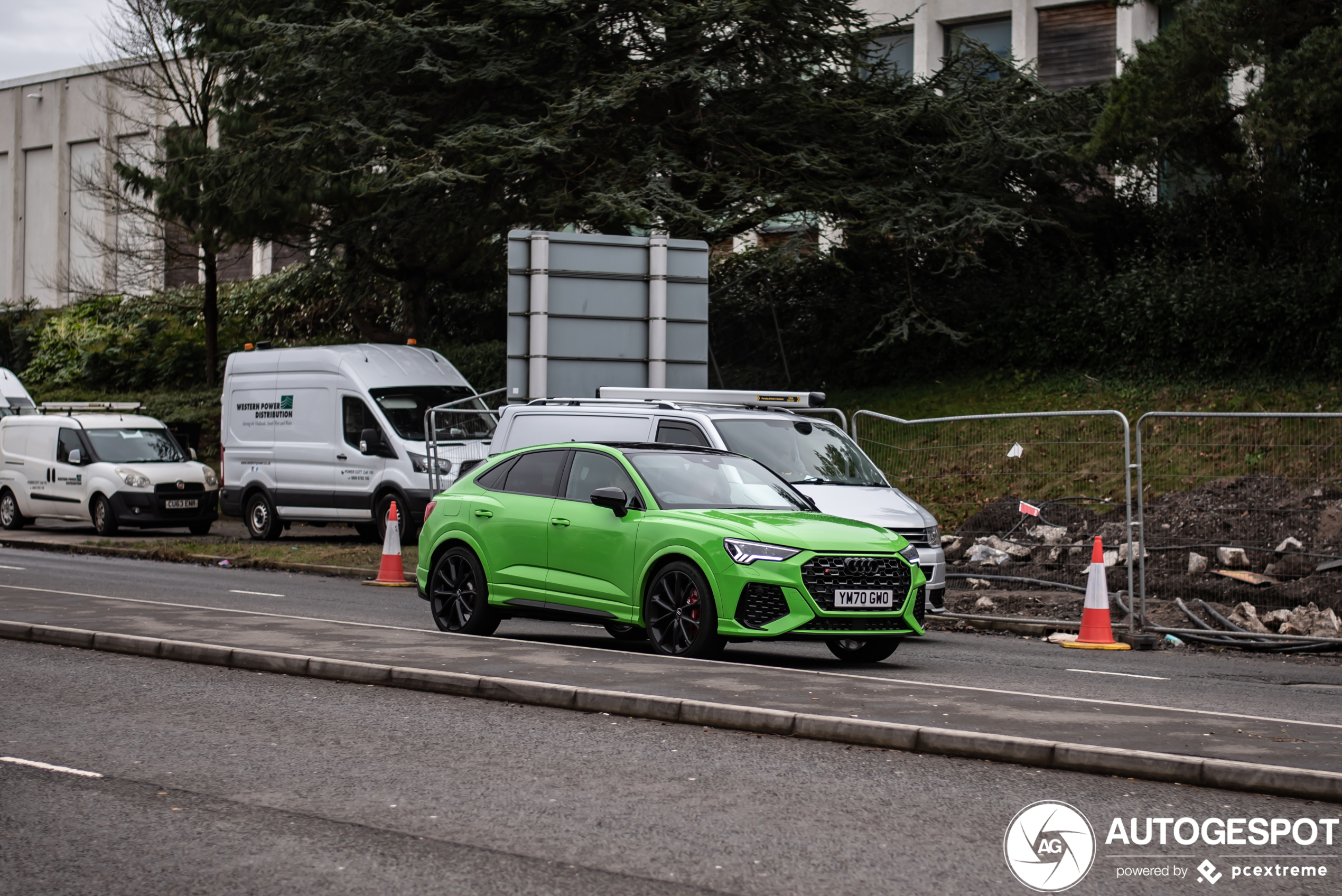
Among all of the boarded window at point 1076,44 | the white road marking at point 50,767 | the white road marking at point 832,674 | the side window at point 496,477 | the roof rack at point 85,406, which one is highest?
the boarded window at point 1076,44

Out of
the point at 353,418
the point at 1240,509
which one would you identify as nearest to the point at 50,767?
the point at 1240,509

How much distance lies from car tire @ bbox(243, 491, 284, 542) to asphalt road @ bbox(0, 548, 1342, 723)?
5.64m

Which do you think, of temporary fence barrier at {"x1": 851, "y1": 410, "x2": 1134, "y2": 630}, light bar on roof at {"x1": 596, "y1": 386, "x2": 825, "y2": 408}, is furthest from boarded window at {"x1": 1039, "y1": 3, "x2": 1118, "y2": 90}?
light bar on roof at {"x1": 596, "y1": 386, "x2": 825, "y2": 408}

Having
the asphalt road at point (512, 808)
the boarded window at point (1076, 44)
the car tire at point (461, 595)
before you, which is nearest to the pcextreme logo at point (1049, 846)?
the asphalt road at point (512, 808)

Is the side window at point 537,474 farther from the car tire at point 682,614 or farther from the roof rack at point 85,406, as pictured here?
the roof rack at point 85,406

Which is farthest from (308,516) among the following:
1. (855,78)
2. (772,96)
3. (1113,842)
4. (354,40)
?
(1113,842)

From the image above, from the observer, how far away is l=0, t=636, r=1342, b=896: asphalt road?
5316 mm

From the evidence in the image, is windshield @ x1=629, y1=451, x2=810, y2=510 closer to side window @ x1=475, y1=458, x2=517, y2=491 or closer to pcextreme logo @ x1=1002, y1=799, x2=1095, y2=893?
side window @ x1=475, y1=458, x2=517, y2=491

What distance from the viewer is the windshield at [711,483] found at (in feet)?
36.9

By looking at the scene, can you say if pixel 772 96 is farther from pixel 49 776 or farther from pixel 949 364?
pixel 49 776

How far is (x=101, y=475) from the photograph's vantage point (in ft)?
84.5

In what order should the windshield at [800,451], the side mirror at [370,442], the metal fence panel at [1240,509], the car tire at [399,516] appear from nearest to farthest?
the metal fence panel at [1240,509] < the windshield at [800,451] < the car tire at [399,516] < the side mirror at [370,442]

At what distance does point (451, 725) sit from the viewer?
26.9ft

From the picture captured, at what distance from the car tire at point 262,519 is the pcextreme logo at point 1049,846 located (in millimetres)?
19237
